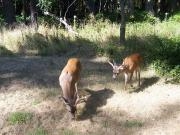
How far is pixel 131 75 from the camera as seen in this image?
10781 millimetres

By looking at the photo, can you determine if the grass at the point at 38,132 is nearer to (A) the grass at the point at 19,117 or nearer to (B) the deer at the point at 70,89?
(A) the grass at the point at 19,117

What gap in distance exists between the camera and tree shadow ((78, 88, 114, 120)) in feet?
32.4

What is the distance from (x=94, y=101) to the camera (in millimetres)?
10445

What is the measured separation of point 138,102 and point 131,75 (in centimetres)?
79

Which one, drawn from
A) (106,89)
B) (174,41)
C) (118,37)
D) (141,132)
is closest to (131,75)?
(106,89)

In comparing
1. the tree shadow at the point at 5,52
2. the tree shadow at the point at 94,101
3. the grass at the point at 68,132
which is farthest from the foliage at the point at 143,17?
the grass at the point at 68,132

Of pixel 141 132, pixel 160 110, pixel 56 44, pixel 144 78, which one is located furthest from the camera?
pixel 56 44

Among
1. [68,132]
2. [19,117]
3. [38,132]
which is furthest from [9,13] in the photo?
[68,132]

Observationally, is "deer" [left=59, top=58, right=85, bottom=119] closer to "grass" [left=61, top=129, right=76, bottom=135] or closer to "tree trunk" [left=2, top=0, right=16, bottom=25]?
"grass" [left=61, top=129, right=76, bottom=135]

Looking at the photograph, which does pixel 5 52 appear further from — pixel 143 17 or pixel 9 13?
pixel 143 17

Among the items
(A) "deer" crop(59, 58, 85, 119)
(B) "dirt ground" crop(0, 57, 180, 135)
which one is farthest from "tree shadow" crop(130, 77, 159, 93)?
(A) "deer" crop(59, 58, 85, 119)

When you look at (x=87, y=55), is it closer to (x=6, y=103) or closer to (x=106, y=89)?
(x=106, y=89)

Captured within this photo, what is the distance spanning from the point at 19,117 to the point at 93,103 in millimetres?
1695

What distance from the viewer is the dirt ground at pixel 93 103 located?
9.38 m
